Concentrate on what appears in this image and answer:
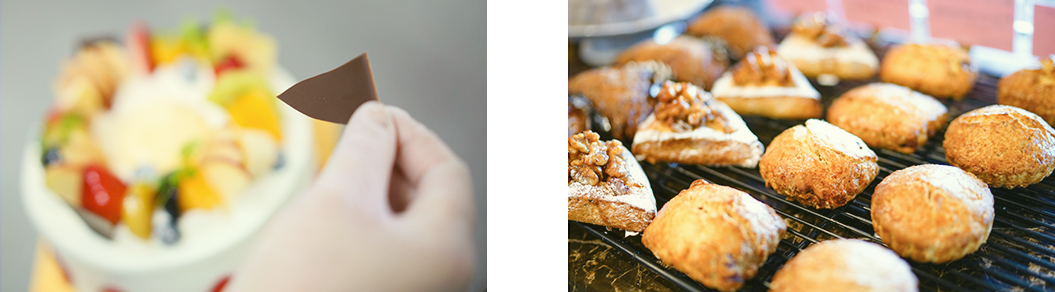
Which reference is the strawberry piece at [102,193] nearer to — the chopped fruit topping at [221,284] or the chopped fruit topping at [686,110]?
the chopped fruit topping at [221,284]

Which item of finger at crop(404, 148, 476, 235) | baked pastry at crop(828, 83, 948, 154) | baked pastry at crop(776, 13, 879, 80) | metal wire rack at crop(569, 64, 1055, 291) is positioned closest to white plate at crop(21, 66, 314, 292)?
finger at crop(404, 148, 476, 235)

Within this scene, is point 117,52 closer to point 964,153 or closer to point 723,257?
point 723,257

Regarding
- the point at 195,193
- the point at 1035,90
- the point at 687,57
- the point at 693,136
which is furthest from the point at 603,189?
the point at 1035,90

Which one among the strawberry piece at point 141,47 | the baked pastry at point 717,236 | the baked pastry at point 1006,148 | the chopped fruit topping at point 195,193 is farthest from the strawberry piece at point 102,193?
the baked pastry at point 1006,148

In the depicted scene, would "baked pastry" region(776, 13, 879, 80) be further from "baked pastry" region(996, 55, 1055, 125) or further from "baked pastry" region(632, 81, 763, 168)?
"baked pastry" region(632, 81, 763, 168)

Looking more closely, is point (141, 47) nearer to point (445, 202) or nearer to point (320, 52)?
point (320, 52)

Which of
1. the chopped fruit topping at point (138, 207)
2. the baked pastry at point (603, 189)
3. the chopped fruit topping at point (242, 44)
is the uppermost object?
the chopped fruit topping at point (242, 44)
